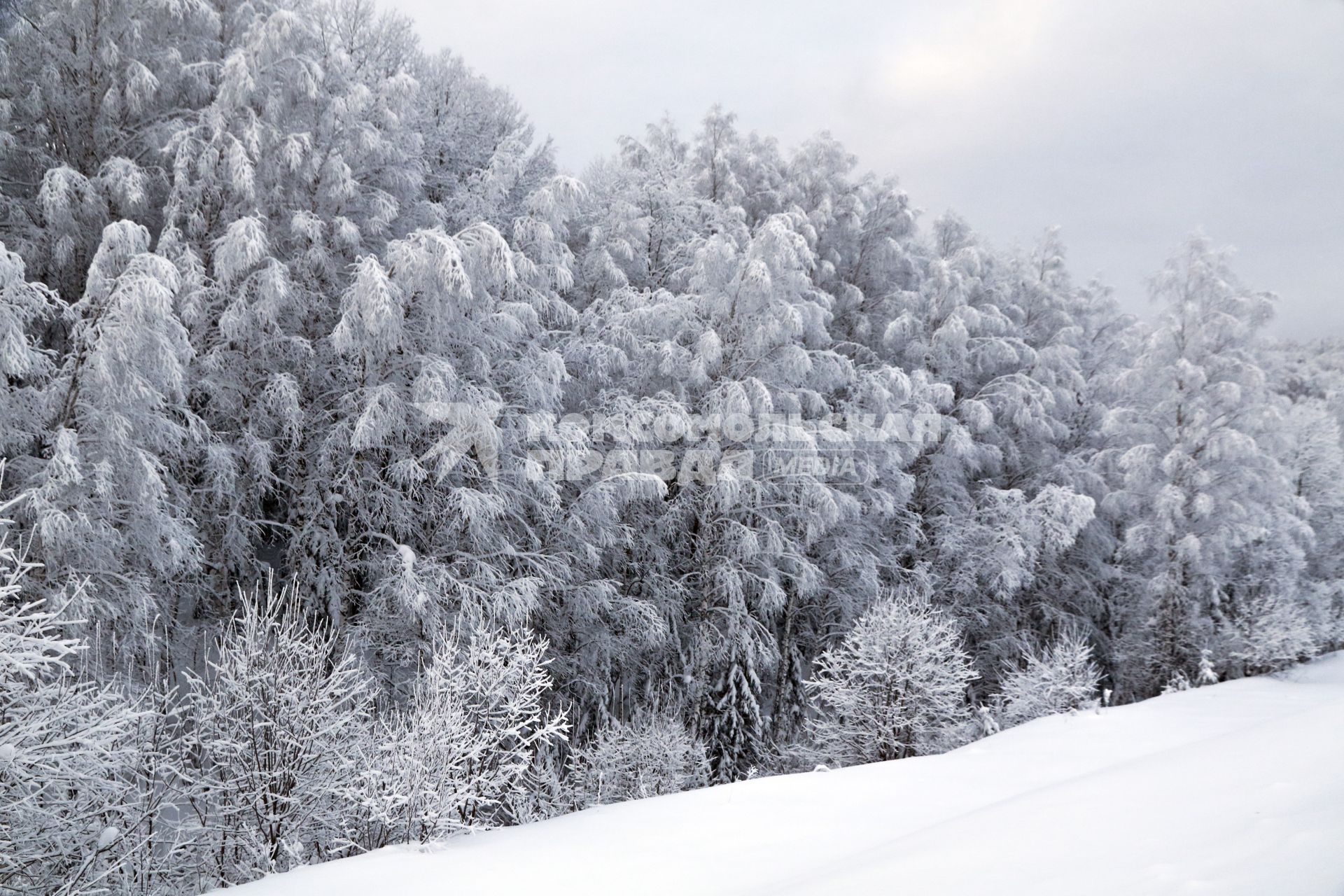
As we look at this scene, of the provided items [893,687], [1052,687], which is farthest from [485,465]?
[1052,687]

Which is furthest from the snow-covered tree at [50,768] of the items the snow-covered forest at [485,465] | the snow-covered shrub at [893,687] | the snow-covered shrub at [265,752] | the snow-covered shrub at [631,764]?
the snow-covered shrub at [893,687]

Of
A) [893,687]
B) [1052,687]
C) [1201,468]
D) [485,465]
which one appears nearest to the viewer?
[893,687]

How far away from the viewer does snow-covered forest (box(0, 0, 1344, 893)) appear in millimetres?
6387

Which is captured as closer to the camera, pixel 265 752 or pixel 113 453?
pixel 265 752

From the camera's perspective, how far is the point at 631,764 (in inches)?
433

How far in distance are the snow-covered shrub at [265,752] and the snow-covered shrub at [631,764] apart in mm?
5087

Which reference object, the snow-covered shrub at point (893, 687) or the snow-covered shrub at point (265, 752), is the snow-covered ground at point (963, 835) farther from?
the snow-covered shrub at point (893, 687)

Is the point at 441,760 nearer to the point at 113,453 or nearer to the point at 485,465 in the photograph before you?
the point at 113,453

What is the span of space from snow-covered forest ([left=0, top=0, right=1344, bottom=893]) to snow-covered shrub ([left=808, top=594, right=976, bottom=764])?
89mm

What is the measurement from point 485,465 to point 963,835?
355 inches

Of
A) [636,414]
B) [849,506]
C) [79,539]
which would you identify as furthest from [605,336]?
[79,539]

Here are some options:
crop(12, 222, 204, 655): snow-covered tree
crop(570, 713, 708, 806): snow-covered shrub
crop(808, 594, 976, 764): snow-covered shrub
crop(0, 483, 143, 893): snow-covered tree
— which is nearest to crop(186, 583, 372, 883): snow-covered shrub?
crop(0, 483, 143, 893): snow-covered tree

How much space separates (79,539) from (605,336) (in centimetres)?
894

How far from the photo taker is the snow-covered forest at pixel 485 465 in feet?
21.0
